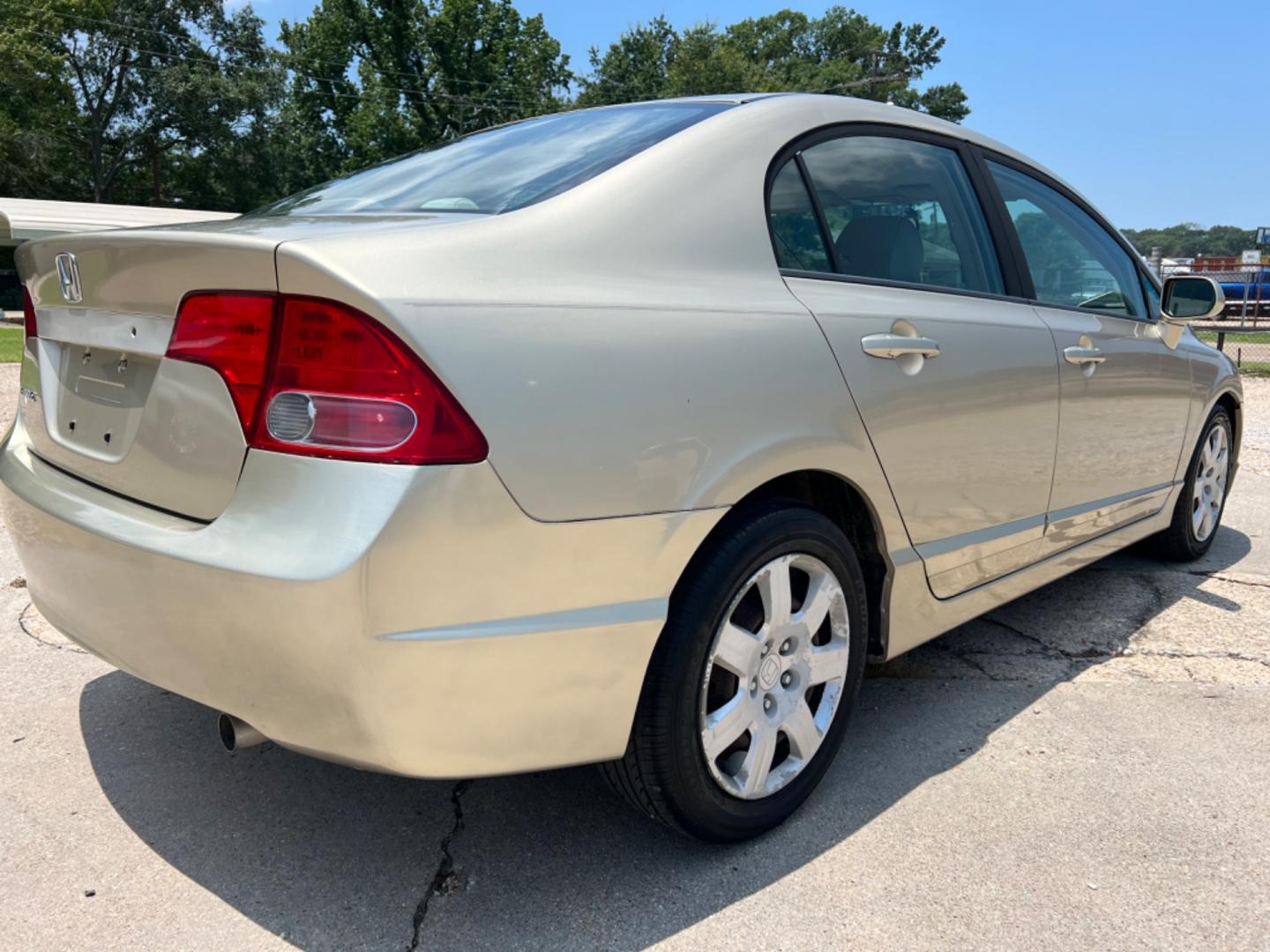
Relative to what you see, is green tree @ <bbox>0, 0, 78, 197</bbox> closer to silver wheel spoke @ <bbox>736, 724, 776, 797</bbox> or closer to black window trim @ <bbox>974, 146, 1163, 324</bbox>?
black window trim @ <bbox>974, 146, 1163, 324</bbox>

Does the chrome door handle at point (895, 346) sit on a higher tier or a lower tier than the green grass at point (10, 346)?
higher

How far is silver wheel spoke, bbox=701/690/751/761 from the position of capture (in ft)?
6.53

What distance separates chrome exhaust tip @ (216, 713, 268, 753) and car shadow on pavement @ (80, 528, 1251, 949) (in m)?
0.37

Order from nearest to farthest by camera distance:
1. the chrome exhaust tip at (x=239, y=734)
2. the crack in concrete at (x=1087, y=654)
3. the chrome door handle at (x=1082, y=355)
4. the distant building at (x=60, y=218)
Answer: the chrome exhaust tip at (x=239, y=734) → the chrome door handle at (x=1082, y=355) → the crack in concrete at (x=1087, y=654) → the distant building at (x=60, y=218)

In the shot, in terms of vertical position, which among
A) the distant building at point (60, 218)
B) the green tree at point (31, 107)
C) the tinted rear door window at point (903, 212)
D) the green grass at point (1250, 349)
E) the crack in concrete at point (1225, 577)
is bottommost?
the green grass at point (1250, 349)

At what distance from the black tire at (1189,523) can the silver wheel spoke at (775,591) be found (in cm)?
287

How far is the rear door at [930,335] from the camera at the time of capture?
2.26 metres

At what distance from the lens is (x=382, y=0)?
4238cm

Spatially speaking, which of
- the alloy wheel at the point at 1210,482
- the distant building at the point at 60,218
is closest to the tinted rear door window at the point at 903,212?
the alloy wheel at the point at 1210,482

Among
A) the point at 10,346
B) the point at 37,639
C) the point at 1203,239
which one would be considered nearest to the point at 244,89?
the point at 10,346

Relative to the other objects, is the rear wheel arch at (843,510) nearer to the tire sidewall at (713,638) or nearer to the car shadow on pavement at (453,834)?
the tire sidewall at (713,638)

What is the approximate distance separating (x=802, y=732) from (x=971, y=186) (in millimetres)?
1749

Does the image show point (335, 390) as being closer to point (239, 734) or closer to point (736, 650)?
point (239, 734)

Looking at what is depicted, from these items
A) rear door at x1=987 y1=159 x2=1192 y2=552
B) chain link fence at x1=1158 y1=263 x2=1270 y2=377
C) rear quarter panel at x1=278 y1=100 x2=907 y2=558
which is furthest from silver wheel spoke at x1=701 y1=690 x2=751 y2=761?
chain link fence at x1=1158 y1=263 x2=1270 y2=377
